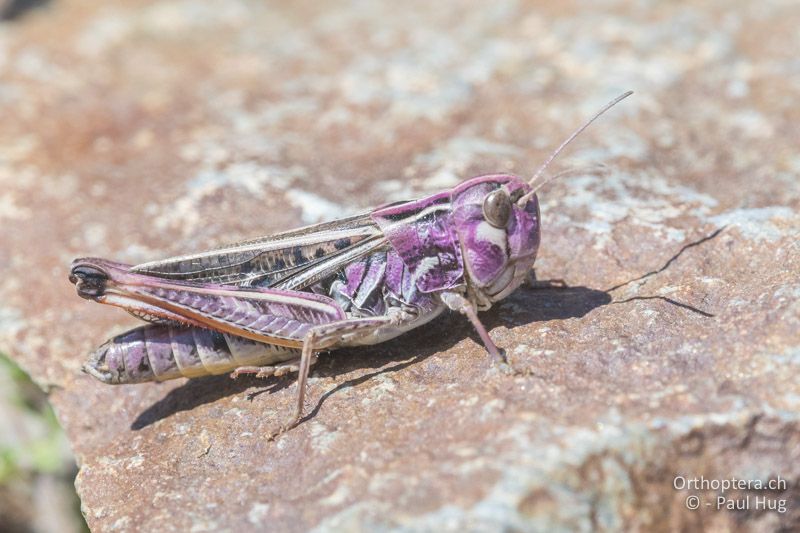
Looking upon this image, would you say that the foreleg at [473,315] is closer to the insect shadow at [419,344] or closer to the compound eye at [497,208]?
the insect shadow at [419,344]

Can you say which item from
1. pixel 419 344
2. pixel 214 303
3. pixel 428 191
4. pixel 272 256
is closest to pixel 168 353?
pixel 214 303

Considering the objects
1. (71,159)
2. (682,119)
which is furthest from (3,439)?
(682,119)

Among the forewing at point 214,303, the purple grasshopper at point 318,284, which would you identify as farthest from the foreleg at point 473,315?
the forewing at point 214,303

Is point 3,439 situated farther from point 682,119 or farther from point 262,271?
point 682,119

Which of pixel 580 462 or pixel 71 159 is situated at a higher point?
pixel 580 462

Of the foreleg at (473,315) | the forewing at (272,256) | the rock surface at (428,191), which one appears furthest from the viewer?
the forewing at (272,256)

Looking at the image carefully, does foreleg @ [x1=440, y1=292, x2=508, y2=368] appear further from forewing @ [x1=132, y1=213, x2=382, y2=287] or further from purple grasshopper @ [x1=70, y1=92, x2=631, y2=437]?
forewing @ [x1=132, y1=213, x2=382, y2=287]

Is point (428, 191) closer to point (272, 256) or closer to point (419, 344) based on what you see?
point (419, 344)
